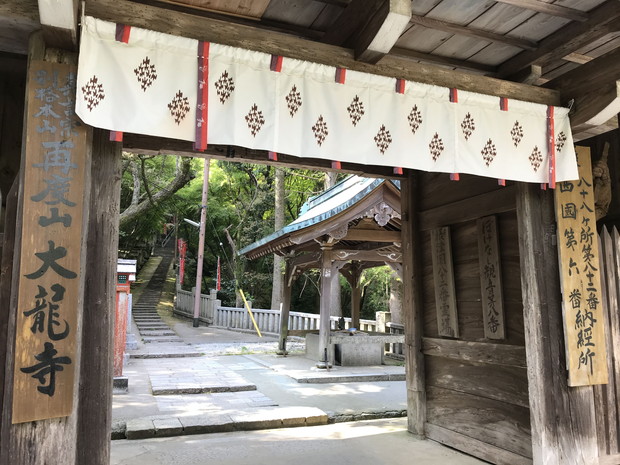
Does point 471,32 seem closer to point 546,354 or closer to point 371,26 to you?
point 371,26

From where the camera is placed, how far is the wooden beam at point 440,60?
4145 mm

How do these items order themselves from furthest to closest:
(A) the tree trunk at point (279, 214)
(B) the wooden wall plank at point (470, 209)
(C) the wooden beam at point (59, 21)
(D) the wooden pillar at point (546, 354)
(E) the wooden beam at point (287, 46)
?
(A) the tree trunk at point (279, 214), (B) the wooden wall plank at point (470, 209), (D) the wooden pillar at point (546, 354), (E) the wooden beam at point (287, 46), (C) the wooden beam at point (59, 21)

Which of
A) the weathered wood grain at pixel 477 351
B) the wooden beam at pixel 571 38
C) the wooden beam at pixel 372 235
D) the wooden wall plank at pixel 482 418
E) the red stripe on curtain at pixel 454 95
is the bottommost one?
the wooden wall plank at pixel 482 418

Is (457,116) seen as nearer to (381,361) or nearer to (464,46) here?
(464,46)

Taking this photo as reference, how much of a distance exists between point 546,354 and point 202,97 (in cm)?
365

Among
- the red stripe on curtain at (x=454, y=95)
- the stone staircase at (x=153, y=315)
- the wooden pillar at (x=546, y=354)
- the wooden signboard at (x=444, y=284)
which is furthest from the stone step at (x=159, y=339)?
the red stripe on curtain at (x=454, y=95)

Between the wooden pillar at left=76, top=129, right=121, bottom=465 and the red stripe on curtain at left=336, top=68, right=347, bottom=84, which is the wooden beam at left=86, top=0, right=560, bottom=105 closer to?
the red stripe on curtain at left=336, top=68, right=347, bottom=84

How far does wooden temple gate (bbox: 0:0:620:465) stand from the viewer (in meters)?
2.87

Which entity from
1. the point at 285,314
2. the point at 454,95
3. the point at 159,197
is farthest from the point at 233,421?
the point at 159,197

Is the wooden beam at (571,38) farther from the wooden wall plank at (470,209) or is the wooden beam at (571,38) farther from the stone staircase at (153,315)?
the stone staircase at (153,315)

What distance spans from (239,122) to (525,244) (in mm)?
2850

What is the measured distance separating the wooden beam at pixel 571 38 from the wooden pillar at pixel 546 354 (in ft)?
3.75

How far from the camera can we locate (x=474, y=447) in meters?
4.78

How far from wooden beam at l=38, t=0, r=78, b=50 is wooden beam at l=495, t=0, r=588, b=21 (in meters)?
2.88
